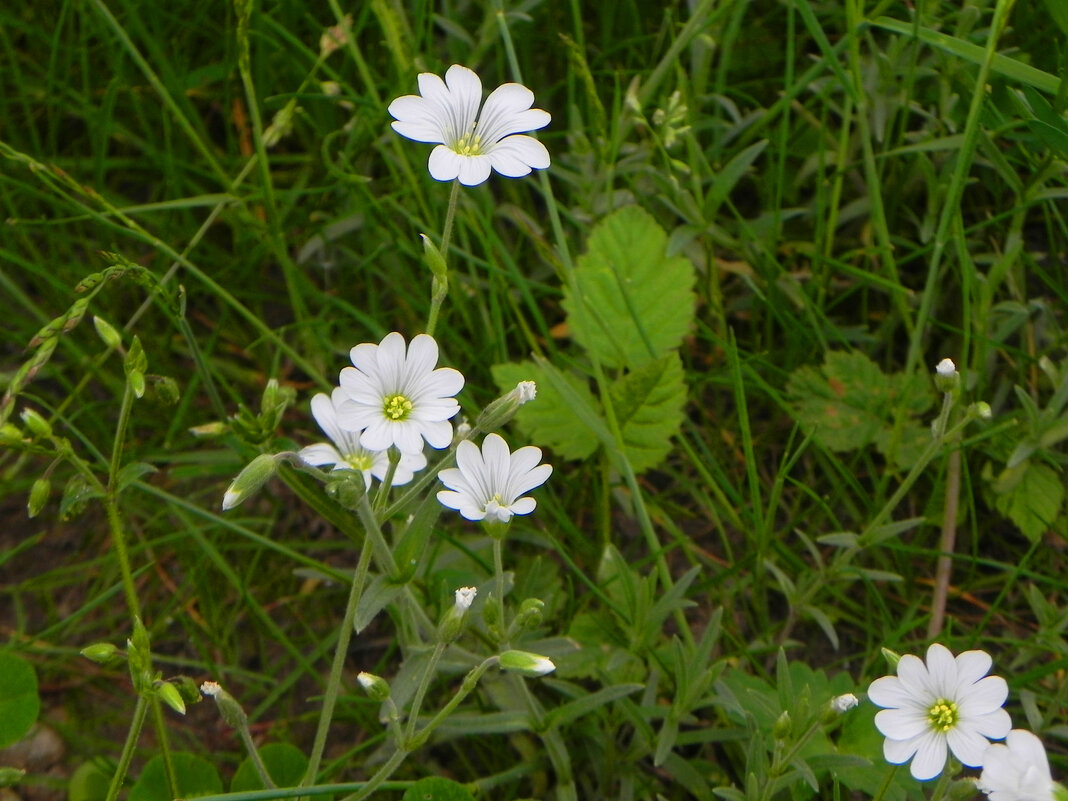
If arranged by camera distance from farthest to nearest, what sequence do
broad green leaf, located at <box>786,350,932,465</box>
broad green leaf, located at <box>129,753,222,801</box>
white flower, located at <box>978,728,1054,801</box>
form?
broad green leaf, located at <box>786,350,932,465</box>, broad green leaf, located at <box>129,753,222,801</box>, white flower, located at <box>978,728,1054,801</box>

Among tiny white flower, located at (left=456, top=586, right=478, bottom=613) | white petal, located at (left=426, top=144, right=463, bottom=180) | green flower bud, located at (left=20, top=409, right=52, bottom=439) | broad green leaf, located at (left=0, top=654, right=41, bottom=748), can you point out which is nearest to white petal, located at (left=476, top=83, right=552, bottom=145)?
white petal, located at (left=426, top=144, right=463, bottom=180)

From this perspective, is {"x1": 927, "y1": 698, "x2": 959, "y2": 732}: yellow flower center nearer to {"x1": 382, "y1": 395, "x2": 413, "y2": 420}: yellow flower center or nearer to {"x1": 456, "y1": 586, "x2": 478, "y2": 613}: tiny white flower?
{"x1": 456, "y1": 586, "x2": 478, "y2": 613}: tiny white flower

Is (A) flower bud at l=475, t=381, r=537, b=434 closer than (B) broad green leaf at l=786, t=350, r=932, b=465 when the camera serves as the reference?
Yes

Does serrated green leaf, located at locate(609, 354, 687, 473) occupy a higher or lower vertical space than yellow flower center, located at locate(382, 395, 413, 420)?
lower

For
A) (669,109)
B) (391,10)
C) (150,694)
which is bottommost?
(150,694)

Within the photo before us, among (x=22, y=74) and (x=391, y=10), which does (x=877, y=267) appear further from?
(x=22, y=74)

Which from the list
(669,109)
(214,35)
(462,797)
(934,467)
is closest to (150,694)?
(462,797)

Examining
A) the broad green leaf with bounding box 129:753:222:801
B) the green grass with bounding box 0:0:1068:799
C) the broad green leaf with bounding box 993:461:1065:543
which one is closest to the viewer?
the broad green leaf with bounding box 129:753:222:801

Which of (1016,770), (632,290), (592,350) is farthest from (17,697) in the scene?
(1016,770)

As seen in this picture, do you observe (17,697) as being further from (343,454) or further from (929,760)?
(929,760)
